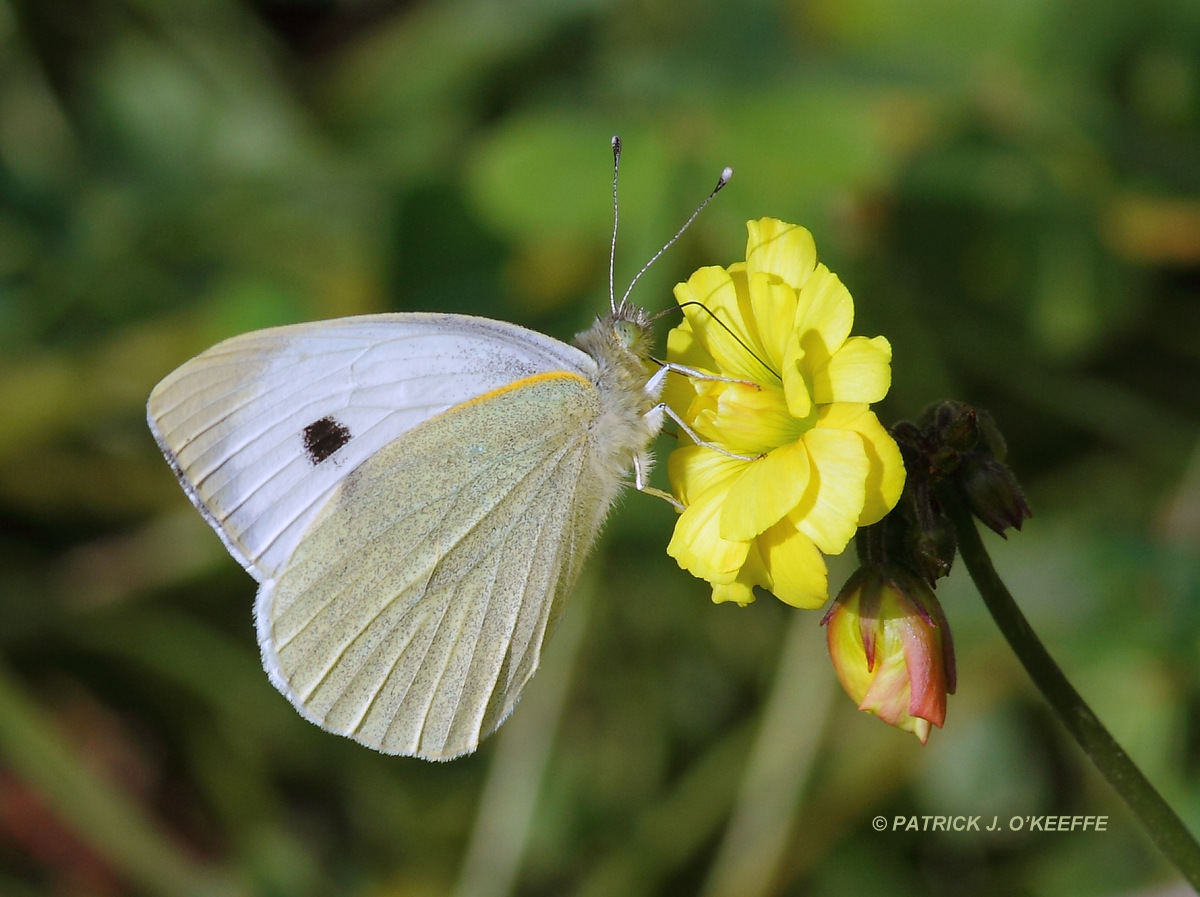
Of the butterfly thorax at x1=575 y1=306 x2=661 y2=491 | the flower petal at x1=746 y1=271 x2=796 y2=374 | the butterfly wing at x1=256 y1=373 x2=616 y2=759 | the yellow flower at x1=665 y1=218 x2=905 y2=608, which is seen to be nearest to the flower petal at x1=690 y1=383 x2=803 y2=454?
the yellow flower at x1=665 y1=218 x2=905 y2=608

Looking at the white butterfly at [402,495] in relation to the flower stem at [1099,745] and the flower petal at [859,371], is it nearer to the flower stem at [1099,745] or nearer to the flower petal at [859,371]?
the flower petal at [859,371]

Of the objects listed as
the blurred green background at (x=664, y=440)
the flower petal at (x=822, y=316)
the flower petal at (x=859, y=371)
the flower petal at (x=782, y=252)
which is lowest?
the blurred green background at (x=664, y=440)

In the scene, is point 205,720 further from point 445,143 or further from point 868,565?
point 868,565

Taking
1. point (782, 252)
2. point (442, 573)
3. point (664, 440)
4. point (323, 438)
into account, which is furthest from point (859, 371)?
point (664, 440)

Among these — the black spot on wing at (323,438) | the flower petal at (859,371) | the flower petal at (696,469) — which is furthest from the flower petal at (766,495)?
the black spot on wing at (323,438)

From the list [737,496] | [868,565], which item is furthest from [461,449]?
[868,565]

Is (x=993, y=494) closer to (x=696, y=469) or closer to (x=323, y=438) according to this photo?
(x=696, y=469)
